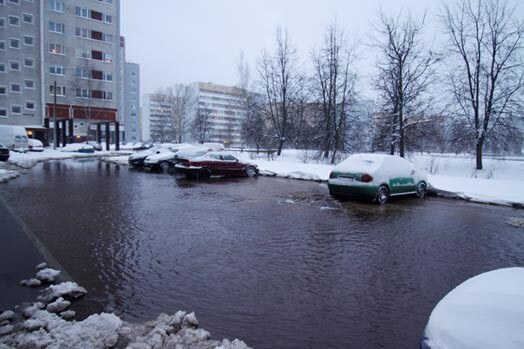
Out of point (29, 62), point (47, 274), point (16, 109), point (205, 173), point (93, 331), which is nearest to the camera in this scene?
point (93, 331)

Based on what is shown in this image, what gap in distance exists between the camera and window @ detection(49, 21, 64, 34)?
48.2 meters

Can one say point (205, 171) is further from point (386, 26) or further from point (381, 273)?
point (386, 26)

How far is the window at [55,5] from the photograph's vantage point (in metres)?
48.2

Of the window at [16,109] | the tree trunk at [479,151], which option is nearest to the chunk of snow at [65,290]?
the tree trunk at [479,151]

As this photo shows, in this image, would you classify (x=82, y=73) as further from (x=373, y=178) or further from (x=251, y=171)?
(x=373, y=178)

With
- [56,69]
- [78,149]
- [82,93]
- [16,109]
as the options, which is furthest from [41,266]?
[16,109]

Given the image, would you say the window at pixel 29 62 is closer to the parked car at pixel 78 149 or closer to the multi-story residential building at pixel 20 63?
the multi-story residential building at pixel 20 63

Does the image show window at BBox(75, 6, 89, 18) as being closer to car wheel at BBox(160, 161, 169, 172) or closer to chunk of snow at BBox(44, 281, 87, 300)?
car wheel at BBox(160, 161, 169, 172)

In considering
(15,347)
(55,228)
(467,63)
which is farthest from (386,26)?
(15,347)

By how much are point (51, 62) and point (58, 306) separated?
5523cm

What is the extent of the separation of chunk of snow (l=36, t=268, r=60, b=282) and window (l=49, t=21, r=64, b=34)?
55275 mm

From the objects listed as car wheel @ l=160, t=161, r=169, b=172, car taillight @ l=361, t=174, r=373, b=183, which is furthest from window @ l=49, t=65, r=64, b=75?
car taillight @ l=361, t=174, r=373, b=183

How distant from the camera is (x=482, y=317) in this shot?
2.43 metres

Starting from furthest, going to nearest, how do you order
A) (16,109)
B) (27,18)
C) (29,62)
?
(29,62), (27,18), (16,109)
